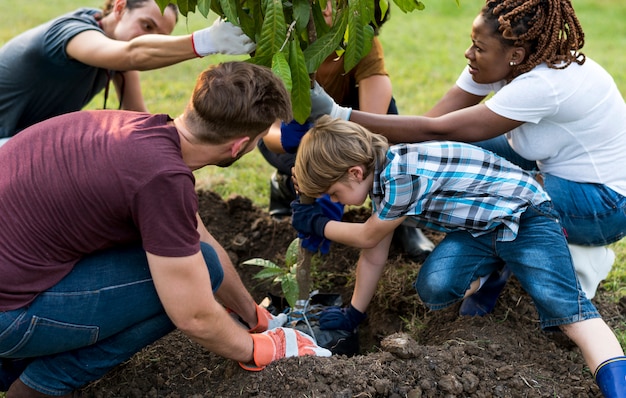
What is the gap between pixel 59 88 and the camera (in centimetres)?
371

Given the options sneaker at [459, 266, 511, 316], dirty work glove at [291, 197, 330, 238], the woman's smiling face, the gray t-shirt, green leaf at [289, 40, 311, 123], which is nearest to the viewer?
green leaf at [289, 40, 311, 123]

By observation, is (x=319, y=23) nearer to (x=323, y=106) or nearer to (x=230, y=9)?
(x=323, y=106)

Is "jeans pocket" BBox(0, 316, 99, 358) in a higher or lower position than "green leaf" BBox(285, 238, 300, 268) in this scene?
higher

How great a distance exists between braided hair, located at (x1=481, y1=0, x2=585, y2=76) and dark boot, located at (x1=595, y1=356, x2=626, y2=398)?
3.62ft

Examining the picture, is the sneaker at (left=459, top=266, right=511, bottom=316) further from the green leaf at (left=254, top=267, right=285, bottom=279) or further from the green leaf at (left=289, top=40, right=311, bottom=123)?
the green leaf at (left=289, top=40, right=311, bottom=123)

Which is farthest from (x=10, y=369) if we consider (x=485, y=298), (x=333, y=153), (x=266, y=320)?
(x=485, y=298)

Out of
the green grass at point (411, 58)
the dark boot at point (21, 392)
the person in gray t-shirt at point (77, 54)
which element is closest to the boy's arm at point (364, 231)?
the person in gray t-shirt at point (77, 54)

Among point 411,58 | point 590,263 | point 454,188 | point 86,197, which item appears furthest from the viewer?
point 411,58

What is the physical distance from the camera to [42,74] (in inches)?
142

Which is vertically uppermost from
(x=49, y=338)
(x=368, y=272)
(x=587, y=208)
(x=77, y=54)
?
(x=77, y=54)

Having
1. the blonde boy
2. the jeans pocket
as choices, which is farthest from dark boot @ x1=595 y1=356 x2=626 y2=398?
the jeans pocket

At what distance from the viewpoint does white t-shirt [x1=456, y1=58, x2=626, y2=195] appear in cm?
274

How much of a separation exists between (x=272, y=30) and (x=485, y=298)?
145 centimetres

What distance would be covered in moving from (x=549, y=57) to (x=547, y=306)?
94cm
